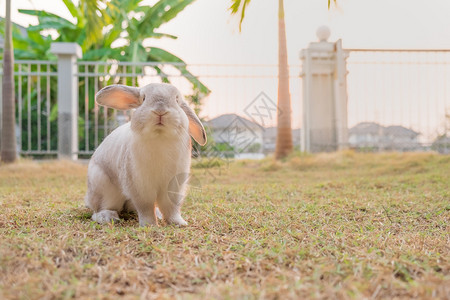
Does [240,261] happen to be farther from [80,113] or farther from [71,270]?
[80,113]

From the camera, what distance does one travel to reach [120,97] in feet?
8.20

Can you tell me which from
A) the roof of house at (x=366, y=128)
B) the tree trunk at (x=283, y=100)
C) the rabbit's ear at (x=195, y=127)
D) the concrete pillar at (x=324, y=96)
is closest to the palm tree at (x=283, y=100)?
the tree trunk at (x=283, y=100)

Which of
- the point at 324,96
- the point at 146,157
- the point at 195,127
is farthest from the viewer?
the point at 324,96

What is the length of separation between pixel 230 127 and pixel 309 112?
2099 mm

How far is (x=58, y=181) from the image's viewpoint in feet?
18.7

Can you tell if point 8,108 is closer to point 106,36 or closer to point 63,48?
point 63,48

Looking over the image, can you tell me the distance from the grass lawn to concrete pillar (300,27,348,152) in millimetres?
5992

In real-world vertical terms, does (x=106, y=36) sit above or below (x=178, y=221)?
above

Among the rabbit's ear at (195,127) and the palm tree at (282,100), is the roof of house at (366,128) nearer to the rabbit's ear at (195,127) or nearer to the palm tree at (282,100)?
the palm tree at (282,100)

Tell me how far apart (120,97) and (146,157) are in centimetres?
43

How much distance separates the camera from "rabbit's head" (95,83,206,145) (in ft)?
7.20

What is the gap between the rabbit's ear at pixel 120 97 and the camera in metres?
2.46

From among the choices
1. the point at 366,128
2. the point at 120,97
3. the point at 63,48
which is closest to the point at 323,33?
the point at 366,128

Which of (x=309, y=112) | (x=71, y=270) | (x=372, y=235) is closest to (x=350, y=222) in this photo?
(x=372, y=235)
